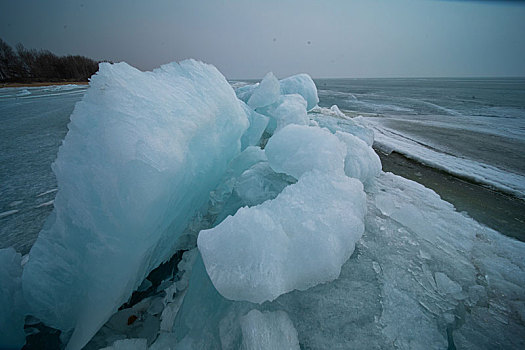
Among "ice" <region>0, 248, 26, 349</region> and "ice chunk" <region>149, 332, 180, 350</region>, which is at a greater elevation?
"ice" <region>0, 248, 26, 349</region>

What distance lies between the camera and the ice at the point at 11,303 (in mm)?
990

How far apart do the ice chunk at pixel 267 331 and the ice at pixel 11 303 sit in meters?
1.04

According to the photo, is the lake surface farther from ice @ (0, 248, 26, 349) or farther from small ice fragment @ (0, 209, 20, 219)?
ice @ (0, 248, 26, 349)

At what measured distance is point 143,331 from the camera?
46.2 inches

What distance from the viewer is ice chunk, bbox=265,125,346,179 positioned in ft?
5.46

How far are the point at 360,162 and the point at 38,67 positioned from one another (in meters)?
42.1

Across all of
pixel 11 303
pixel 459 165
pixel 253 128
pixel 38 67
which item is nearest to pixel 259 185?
pixel 253 128

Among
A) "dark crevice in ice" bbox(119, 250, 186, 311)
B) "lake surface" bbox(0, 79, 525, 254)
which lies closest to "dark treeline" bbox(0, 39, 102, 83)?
"lake surface" bbox(0, 79, 525, 254)

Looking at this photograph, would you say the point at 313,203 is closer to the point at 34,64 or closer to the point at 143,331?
the point at 143,331

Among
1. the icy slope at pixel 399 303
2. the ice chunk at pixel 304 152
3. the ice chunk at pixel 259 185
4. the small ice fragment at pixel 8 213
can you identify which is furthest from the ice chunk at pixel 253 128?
the small ice fragment at pixel 8 213

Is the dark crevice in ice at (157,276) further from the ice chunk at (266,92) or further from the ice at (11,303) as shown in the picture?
the ice chunk at (266,92)

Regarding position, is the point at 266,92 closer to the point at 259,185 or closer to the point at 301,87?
the point at 301,87

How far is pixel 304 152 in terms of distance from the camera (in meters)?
1.74

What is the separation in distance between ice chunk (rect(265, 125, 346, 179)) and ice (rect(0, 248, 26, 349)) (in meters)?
1.61
